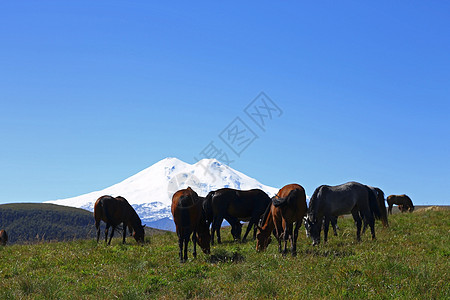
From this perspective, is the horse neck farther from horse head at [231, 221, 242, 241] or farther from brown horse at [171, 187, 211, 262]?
horse head at [231, 221, 242, 241]

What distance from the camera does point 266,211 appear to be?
16109 mm

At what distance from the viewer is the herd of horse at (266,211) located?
14266mm

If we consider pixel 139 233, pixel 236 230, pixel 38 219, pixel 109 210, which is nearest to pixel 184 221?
pixel 236 230

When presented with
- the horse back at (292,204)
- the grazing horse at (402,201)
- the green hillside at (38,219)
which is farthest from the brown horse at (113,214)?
the green hillside at (38,219)

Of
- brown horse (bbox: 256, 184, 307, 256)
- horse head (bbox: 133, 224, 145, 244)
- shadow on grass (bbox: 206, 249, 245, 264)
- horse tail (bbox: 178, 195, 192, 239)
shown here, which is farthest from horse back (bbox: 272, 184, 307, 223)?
horse head (bbox: 133, 224, 145, 244)

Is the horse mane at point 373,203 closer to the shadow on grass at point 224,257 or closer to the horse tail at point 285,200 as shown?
the horse tail at point 285,200

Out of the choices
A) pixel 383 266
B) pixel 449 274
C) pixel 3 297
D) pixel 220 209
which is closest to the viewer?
pixel 3 297

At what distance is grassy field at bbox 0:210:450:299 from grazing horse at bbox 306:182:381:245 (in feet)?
3.71

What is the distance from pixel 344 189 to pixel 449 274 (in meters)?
7.85

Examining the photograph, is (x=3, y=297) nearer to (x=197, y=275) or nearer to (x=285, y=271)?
(x=197, y=275)

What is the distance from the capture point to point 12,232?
100125 mm

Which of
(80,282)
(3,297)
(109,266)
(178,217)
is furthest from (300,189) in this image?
(3,297)

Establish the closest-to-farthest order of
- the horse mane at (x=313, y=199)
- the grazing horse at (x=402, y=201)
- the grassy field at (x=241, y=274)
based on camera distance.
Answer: the grassy field at (x=241, y=274), the horse mane at (x=313, y=199), the grazing horse at (x=402, y=201)

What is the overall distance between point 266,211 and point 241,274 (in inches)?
222
